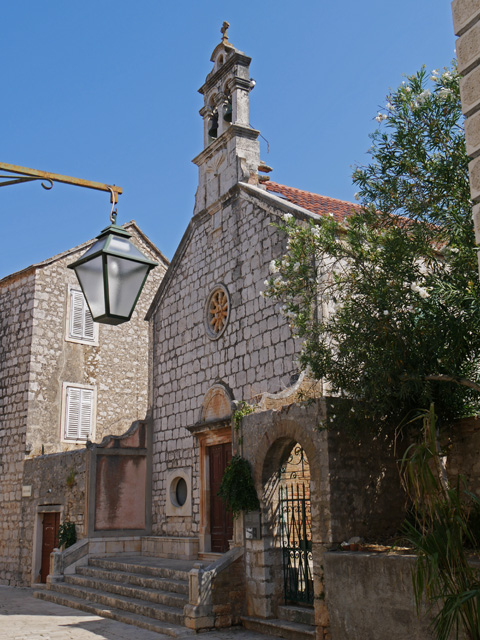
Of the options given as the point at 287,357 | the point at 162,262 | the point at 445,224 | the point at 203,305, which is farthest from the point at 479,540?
the point at 162,262

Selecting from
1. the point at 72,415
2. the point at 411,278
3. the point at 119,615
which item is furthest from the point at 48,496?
the point at 411,278

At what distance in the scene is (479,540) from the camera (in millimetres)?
6914

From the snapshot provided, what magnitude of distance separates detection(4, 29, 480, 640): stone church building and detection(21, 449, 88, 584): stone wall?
0.30 ft

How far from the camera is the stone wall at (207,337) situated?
12.2m

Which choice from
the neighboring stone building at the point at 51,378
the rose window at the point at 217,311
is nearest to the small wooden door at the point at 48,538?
the neighboring stone building at the point at 51,378

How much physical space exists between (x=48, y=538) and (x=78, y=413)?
11.8 ft

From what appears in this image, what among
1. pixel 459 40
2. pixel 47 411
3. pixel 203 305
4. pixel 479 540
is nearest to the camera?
pixel 459 40

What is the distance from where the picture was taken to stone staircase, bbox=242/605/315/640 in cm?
809

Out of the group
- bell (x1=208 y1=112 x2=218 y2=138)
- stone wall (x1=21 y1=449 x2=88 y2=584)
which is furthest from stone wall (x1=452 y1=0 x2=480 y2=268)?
stone wall (x1=21 y1=449 x2=88 y2=584)

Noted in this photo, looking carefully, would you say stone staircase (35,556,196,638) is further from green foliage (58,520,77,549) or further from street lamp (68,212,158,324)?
street lamp (68,212,158,324)

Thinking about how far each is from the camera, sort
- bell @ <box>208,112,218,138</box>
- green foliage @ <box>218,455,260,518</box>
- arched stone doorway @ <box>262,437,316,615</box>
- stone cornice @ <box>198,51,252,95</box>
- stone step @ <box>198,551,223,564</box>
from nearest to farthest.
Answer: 1. arched stone doorway @ <box>262,437,316,615</box>
2. green foliage @ <box>218,455,260,518</box>
3. stone step @ <box>198,551,223,564</box>
4. stone cornice @ <box>198,51,252,95</box>
5. bell @ <box>208,112,218,138</box>

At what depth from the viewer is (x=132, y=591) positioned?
37.0 ft

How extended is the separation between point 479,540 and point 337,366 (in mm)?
2498

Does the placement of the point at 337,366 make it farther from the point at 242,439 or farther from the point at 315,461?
the point at 242,439
